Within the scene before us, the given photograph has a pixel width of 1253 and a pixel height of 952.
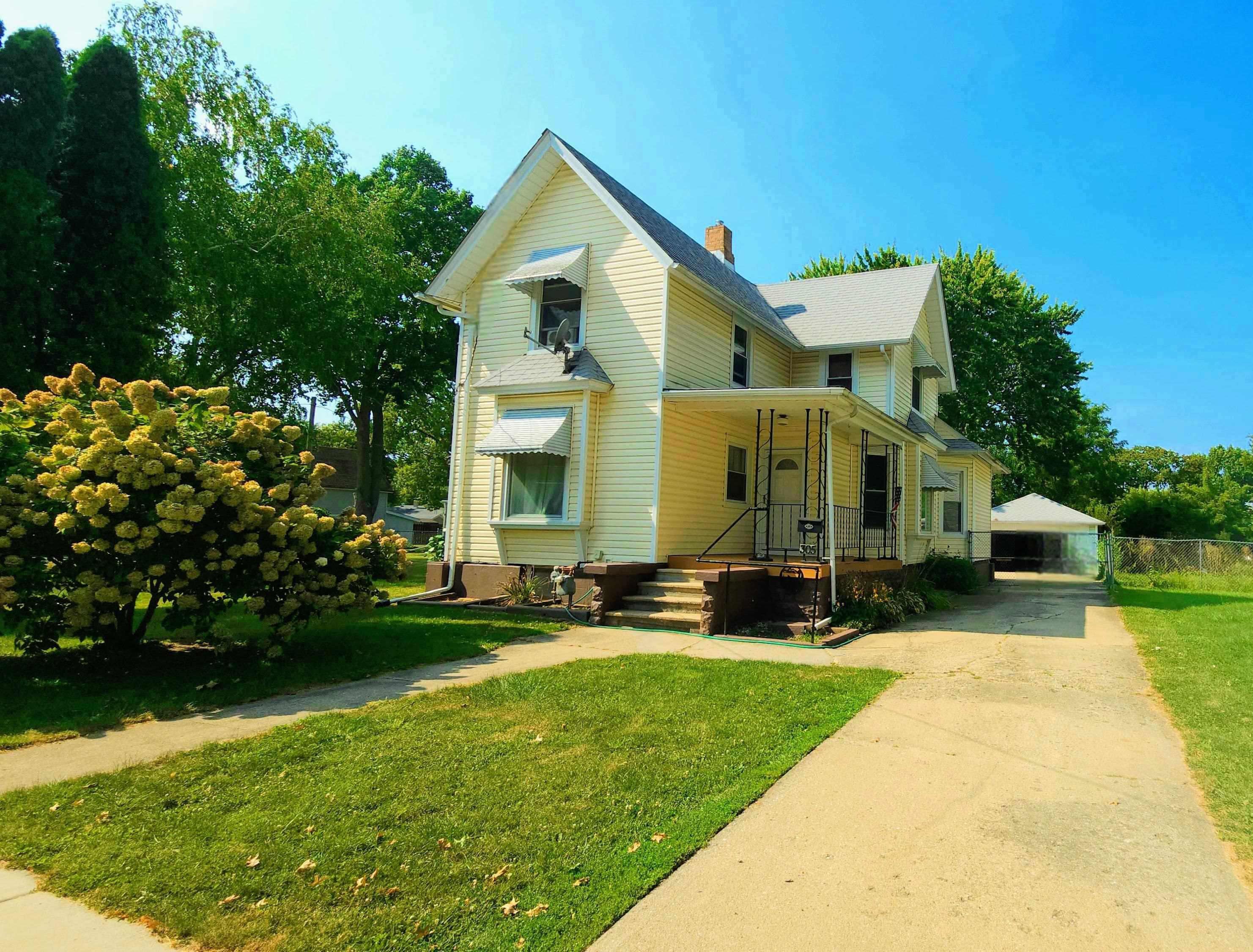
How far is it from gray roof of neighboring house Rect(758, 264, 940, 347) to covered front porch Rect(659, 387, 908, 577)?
2.37 m

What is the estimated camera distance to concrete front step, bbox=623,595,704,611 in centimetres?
1186

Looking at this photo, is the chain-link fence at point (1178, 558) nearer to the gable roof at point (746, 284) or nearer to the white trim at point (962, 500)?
the white trim at point (962, 500)

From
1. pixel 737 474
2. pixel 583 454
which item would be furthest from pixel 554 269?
pixel 737 474

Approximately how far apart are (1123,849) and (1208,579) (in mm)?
24272

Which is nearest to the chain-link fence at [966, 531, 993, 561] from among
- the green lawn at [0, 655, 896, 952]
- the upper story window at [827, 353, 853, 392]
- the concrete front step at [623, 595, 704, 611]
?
the upper story window at [827, 353, 853, 392]

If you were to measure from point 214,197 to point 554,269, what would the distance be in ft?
40.3

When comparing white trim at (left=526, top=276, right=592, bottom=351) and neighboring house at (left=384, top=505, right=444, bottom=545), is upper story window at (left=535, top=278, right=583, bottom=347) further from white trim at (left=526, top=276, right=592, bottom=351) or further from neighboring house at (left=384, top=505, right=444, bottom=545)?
neighboring house at (left=384, top=505, right=444, bottom=545)

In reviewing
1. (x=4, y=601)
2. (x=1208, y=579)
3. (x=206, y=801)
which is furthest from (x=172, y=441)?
(x=1208, y=579)

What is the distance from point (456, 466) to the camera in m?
15.1

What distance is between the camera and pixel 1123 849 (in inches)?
156

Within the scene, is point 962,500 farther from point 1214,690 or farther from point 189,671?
point 189,671

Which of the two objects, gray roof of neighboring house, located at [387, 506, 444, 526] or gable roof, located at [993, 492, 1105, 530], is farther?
gray roof of neighboring house, located at [387, 506, 444, 526]

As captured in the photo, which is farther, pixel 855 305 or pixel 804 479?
pixel 855 305

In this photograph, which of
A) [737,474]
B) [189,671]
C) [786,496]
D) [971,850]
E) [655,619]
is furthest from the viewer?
[786,496]
